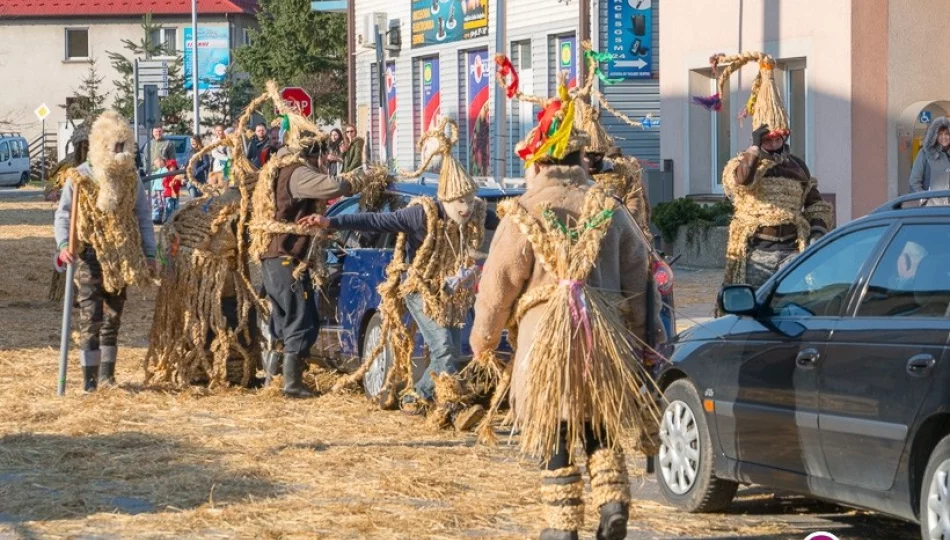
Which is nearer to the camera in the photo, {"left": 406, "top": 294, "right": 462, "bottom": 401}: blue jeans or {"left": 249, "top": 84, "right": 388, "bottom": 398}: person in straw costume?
{"left": 406, "top": 294, "right": 462, "bottom": 401}: blue jeans

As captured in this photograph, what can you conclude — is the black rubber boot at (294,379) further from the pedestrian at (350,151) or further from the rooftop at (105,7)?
the rooftop at (105,7)

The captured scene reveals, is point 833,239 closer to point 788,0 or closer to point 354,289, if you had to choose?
point 354,289

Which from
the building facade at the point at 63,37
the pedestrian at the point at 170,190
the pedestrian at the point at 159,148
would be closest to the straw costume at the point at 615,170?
the pedestrian at the point at 170,190

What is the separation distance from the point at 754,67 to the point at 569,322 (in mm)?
16251

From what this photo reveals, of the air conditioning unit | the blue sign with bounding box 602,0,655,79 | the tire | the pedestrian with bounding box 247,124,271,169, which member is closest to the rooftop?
the air conditioning unit

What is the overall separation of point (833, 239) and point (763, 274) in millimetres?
3922

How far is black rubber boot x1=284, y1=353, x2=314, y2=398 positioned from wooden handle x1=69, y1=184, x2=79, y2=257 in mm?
1682

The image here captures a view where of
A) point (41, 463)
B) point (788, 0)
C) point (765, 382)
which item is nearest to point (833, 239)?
point (765, 382)

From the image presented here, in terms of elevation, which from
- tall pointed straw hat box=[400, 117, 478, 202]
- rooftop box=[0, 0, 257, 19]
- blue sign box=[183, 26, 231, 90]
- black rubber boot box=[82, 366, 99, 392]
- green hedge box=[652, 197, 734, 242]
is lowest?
black rubber boot box=[82, 366, 99, 392]

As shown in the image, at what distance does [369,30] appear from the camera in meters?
40.6

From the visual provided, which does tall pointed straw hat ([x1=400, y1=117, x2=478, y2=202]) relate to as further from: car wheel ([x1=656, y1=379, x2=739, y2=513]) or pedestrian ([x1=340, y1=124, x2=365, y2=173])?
pedestrian ([x1=340, y1=124, x2=365, y2=173])

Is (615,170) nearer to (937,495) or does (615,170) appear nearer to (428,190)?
(428,190)

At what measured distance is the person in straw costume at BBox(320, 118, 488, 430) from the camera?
440 inches

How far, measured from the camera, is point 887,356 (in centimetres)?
713
